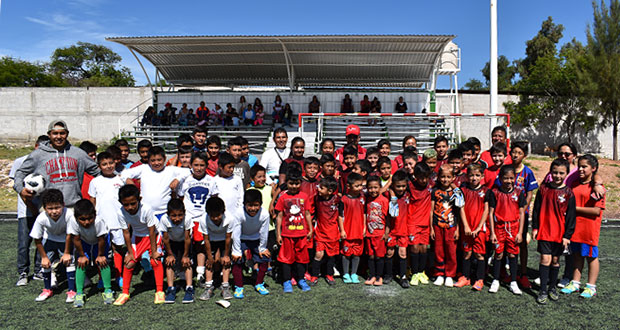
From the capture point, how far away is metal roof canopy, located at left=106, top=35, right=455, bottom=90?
14.2 m

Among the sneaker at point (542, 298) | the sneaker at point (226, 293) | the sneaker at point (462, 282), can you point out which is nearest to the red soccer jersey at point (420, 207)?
the sneaker at point (462, 282)

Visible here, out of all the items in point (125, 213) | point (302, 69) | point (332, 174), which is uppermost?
point (302, 69)

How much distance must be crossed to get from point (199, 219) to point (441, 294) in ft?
8.98

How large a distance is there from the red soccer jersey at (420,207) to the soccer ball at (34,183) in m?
4.06

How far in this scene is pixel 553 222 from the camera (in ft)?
14.1

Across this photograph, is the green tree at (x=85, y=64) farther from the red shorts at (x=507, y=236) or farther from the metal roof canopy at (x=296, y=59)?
the red shorts at (x=507, y=236)

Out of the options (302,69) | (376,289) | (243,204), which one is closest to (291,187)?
(243,204)

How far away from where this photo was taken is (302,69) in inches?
647

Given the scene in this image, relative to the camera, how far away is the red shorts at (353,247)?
15.6ft

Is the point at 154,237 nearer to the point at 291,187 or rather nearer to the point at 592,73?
the point at 291,187

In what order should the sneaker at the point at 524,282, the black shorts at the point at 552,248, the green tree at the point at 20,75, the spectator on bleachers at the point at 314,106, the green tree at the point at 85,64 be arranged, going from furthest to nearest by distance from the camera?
the green tree at the point at 85,64 < the green tree at the point at 20,75 < the spectator on bleachers at the point at 314,106 < the sneaker at the point at 524,282 < the black shorts at the point at 552,248

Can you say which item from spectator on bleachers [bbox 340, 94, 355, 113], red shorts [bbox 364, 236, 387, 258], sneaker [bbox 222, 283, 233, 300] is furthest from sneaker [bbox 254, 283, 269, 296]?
spectator on bleachers [bbox 340, 94, 355, 113]

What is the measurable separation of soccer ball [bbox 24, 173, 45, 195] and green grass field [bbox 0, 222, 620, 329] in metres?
1.13

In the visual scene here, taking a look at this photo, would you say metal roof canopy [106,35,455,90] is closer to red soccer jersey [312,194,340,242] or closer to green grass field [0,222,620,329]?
red soccer jersey [312,194,340,242]
